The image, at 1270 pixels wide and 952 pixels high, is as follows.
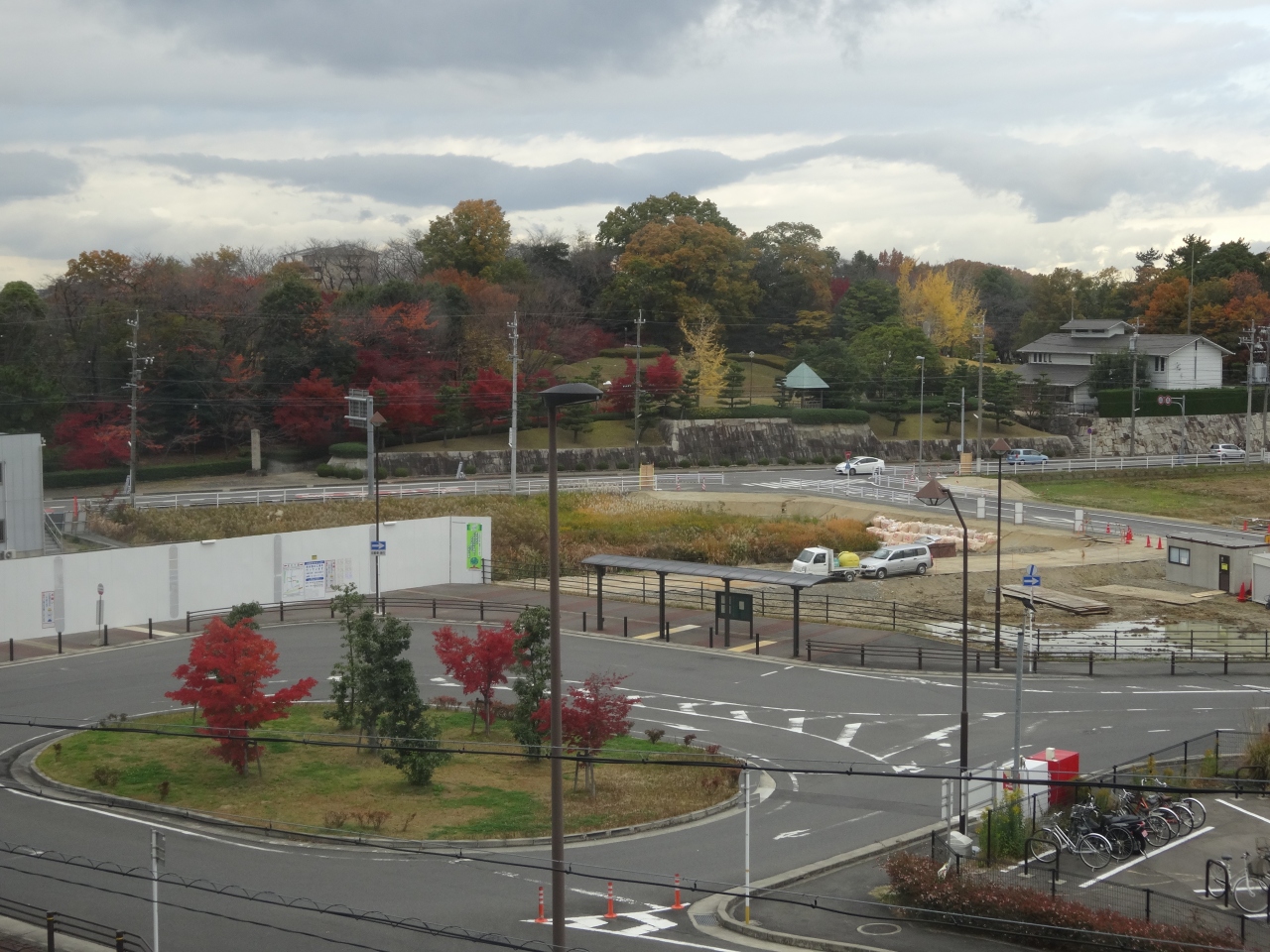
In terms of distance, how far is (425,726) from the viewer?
2380 centimetres

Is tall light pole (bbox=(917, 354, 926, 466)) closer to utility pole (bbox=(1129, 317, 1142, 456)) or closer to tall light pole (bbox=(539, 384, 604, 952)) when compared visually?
utility pole (bbox=(1129, 317, 1142, 456))

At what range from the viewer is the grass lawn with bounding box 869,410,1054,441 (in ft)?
271

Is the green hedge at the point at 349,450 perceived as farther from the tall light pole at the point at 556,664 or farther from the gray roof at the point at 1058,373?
the tall light pole at the point at 556,664

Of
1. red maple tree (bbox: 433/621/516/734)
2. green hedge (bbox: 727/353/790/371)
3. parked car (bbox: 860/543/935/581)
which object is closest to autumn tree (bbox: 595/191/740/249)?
green hedge (bbox: 727/353/790/371)

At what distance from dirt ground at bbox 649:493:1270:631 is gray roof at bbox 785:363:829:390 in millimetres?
25105

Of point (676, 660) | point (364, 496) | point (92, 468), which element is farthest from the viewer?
point (92, 468)

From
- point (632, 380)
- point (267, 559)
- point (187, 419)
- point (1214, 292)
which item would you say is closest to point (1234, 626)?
point (267, 559)

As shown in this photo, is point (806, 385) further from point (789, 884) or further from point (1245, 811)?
point (789, 884)

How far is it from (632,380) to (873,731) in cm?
5046

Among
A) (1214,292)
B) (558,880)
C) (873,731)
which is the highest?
(1214,292)

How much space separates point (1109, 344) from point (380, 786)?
272 feet

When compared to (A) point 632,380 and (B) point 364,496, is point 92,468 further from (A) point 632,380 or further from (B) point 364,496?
(A) point 632,380

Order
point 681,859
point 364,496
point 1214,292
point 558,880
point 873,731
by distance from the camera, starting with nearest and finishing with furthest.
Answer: point 558,880
point 681,859
point 873,731
point 364,496
point 1214,292

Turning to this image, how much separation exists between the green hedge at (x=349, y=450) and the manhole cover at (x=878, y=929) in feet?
168
